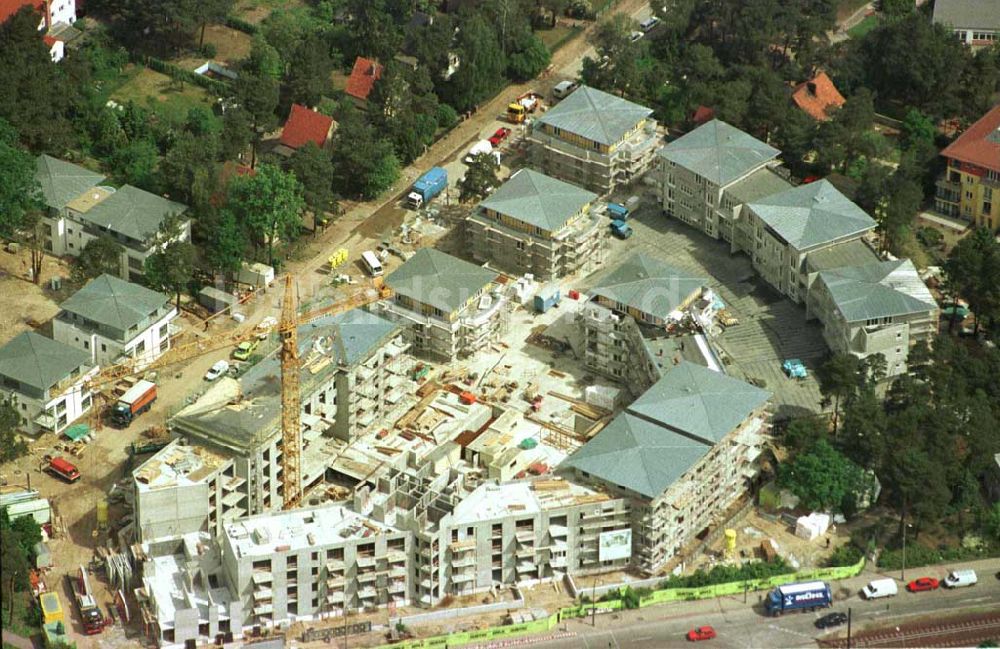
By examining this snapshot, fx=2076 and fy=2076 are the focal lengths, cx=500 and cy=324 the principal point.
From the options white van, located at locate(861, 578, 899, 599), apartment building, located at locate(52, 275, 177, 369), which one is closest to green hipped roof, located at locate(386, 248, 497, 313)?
apartment building, located at locate(52, 275, 177, 369)

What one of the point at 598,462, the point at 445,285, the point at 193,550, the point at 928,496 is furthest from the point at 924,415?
the point at 193,550

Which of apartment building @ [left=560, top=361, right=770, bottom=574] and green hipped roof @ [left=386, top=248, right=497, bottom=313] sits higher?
green hipped roof @ [left=386, top=248, right=497, bottom=313]

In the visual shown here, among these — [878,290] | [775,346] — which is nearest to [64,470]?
[775,346]

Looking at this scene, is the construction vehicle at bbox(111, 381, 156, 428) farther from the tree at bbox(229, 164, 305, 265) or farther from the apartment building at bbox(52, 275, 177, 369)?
the tree at bbox(229, 164, 305, 265)

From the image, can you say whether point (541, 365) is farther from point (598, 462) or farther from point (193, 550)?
point (193, 550)

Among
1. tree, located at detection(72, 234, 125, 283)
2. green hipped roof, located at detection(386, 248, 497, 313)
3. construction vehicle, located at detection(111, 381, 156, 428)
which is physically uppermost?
Answer: tree, located at detection(72, 234, 125, 283)

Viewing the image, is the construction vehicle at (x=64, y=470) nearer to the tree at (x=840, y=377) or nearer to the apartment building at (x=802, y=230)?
the tree at (x=840, y=377)
